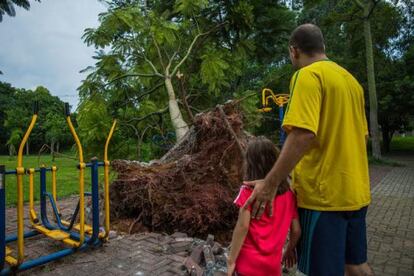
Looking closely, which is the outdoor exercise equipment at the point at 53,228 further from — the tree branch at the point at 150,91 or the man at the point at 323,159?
the tree branch at the point at 150,91

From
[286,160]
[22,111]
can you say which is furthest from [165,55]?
[22,111]

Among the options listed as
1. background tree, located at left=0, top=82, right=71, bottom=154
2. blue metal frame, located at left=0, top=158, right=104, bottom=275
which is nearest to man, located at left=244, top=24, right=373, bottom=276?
blue metal frame, located at left=0, top=158, right=104, bottom=275

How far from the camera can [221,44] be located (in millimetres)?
10367

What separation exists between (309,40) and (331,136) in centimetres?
52

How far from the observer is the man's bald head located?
1800 millimetres

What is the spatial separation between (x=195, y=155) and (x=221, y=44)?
19.0 ft

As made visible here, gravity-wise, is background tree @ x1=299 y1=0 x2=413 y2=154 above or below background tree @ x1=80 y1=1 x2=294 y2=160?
above

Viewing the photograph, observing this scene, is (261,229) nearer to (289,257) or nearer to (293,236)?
(293,236)

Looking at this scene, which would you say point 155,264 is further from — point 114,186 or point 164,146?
point 164,146

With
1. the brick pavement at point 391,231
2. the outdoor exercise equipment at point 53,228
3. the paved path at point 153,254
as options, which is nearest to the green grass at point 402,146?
the brick pavement at point 391,231

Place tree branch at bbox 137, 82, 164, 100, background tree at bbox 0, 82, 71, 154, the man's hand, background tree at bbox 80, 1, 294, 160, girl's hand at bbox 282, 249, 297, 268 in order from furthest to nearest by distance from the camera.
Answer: background tree at bbox 0, 82, 71, 154, tree branch at bbox 137, 82, 164, 100, background tree at bbox 80, 1, 294, 160, girl's hand at bbox 282, 249, 297, 268, the man's hand

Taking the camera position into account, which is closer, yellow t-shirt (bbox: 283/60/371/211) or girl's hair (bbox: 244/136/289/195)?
yellow t-shirt (bbox: 283/60/371/211)

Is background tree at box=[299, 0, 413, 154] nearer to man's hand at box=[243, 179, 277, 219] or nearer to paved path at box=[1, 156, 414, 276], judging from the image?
paved path at box=[1, 156, 414, 276]

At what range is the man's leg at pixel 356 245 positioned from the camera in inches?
73.0
